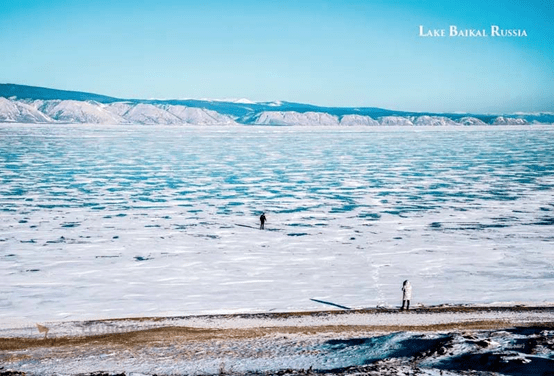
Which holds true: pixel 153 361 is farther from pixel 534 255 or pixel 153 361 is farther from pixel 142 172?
pixel 142 172

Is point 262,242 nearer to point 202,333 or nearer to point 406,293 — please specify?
point 406,293

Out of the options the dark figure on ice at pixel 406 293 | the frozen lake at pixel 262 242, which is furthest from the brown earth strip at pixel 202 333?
the frozen lake at pixel 262 242

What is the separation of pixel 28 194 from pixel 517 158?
41.5 m

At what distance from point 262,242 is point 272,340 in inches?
370

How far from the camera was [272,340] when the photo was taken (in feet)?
38.1

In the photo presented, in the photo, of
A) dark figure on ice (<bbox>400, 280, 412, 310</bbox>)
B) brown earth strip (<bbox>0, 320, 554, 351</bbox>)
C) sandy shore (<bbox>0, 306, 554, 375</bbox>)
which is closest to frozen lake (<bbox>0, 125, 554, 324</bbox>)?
dark figure on ice (<bbox>400, 280, 412, 310</bbox>)

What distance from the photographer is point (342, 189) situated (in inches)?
1321

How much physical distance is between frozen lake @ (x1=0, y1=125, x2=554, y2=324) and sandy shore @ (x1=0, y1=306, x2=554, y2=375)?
1.08 m

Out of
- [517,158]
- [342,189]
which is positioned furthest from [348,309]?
[517,158]

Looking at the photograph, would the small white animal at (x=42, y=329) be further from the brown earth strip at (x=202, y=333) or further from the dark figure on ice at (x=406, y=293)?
the dark figure on ice at (x=406, y=293)

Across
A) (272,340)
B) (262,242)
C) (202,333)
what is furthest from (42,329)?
(262,242)

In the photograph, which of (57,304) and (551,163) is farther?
(551,163)

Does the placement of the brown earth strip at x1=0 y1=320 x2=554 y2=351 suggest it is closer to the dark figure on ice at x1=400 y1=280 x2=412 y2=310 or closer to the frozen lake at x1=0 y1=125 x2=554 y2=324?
the dark figure on ice at x1=400 y1=280 x2=412 y2=310

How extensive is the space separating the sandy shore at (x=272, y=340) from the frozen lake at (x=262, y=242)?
1.08 meters
